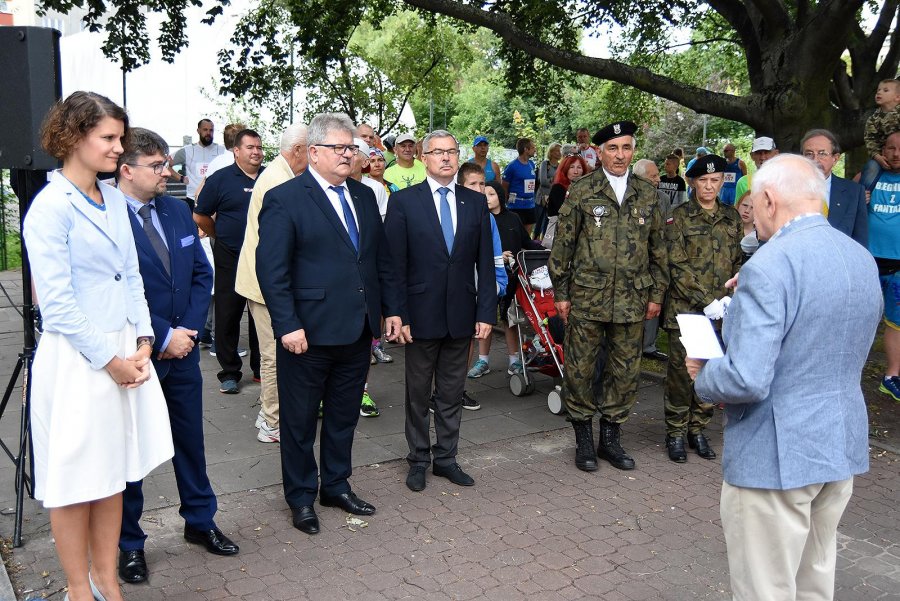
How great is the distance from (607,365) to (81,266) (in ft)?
11.8

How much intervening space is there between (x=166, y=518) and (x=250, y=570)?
0.84 metres

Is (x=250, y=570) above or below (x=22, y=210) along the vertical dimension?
below

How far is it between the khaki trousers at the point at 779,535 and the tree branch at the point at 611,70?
674 cm

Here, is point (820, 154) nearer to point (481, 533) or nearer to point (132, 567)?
point (481, 533)

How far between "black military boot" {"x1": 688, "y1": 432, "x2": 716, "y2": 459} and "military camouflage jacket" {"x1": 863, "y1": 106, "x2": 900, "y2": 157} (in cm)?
303

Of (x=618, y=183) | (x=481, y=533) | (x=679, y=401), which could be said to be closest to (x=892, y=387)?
(x=679, y=401)

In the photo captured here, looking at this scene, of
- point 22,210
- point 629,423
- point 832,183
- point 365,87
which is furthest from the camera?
point 365,87

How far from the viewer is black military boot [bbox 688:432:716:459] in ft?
20.0

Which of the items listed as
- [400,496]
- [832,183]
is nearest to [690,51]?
[832,183]

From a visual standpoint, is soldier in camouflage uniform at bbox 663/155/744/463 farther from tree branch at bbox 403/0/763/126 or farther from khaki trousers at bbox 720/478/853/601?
tree branch at bbox 403/0/763/126

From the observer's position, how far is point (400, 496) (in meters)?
5.32

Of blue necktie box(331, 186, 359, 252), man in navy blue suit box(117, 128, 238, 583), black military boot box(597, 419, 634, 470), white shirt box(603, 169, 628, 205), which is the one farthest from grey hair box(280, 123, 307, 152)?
black military boot box(597, 419, 634, 470)

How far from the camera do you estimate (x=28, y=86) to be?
4273mm

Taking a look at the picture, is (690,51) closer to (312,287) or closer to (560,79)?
(560,79)
